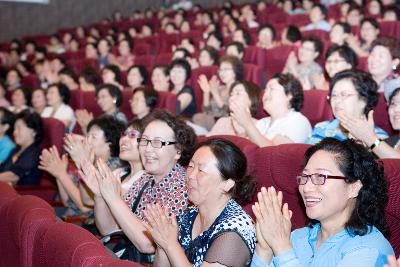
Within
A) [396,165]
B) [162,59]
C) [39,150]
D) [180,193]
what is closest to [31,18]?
[162,59]

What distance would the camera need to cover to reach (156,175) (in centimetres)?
183

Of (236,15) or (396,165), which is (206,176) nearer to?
(396,165)

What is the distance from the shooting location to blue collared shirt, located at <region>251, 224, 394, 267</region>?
3.80 ft

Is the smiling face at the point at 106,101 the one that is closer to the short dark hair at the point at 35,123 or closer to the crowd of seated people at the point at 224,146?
the crowd of seated people at the point at 224,146

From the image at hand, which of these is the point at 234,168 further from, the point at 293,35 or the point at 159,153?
the point at 293,35

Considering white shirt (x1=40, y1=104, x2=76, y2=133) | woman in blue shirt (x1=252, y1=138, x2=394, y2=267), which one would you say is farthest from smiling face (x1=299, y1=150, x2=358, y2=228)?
white shirt (x1=40, y1=104, x2=76, y2=133)

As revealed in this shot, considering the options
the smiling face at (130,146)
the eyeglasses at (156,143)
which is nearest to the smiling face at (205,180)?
the eyeglasses at (156,143)

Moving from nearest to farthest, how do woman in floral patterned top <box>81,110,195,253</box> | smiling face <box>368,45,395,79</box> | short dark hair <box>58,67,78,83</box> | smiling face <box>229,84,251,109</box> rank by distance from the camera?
1. woman in floral patterned top <box>81,110,195,253</box>
2. smiling face <box>229,84,251,109</box>
3. smiling face <box>368,45,395,79</box>
4. short dark hair <box>58,67,78,83</box>

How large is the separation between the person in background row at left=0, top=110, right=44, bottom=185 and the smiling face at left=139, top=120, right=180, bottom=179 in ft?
4.24

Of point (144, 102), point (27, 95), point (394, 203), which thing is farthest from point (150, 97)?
point (394, 203)

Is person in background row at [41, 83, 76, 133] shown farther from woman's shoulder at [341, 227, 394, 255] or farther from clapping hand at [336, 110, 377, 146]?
woman's shoulder at [341, 227, 394, 255]

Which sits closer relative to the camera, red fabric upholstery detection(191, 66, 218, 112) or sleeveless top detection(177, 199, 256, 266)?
sleeveless top detection(177, 199, 256, 266)

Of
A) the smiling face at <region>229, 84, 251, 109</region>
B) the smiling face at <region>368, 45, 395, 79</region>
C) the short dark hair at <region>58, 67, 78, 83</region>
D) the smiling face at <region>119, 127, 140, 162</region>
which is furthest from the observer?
the short dark hair at <region>58, 67, 78, 83</region>

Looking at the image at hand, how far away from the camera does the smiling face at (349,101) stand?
208 cm
